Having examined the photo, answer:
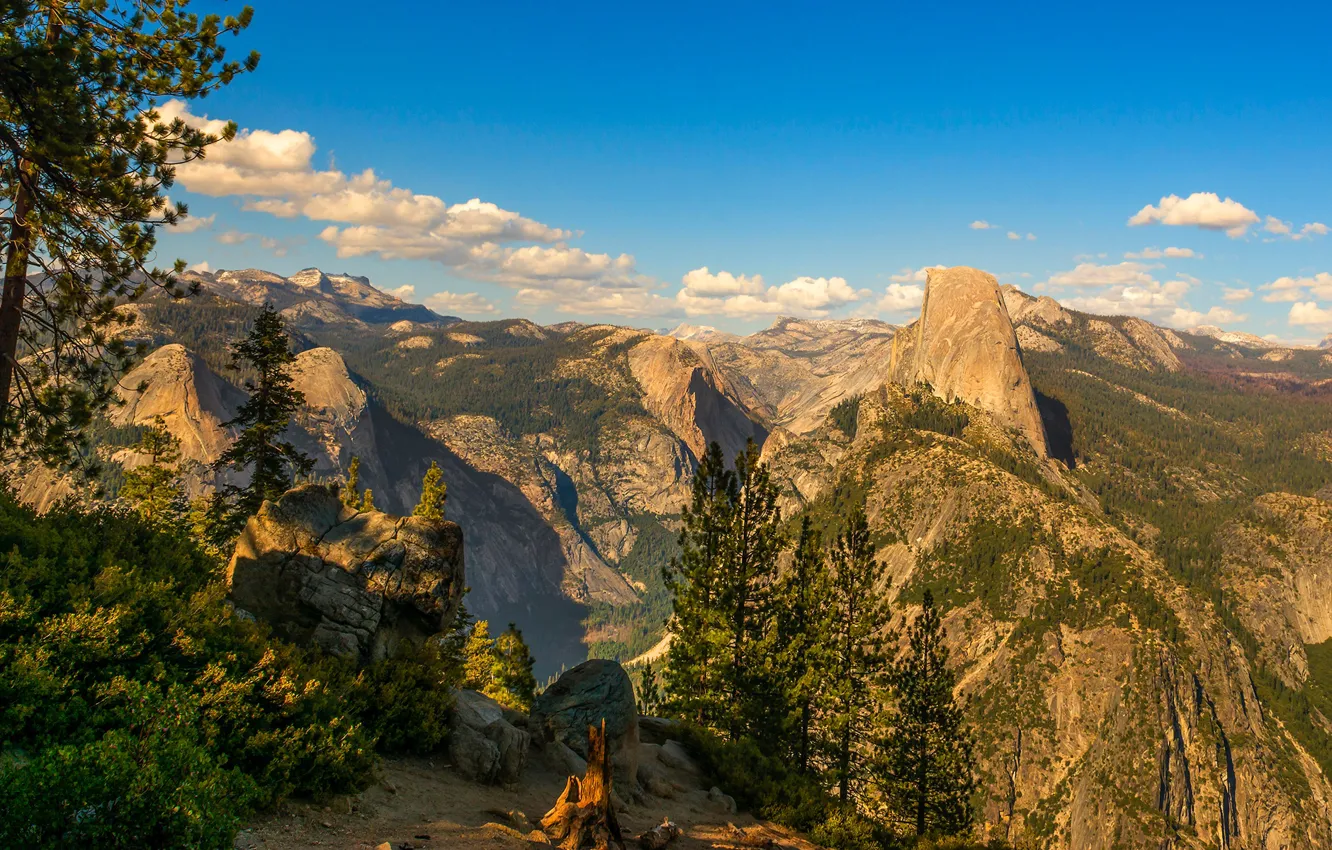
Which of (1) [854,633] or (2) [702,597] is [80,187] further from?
(1) [854,633]

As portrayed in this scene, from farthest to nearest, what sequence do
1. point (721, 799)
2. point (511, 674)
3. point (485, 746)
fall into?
point (511, 674) < point (721, 799) < point (485, 746)

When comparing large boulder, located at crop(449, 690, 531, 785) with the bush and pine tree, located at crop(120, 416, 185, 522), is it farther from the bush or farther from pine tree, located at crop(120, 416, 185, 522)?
pine tree, located at crop(120, 416, 185, 522)

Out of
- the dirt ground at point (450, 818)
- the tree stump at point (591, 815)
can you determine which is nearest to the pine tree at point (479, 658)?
the dirt ground at point (450, 818)

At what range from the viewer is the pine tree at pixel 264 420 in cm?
3491

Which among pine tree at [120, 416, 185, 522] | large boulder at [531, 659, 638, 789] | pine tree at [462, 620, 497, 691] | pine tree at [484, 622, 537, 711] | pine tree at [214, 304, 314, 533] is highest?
pine tree at [214, 304, 314, 533]

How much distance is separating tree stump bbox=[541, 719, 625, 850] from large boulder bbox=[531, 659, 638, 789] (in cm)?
607

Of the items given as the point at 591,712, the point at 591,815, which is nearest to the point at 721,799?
the point at 591,712

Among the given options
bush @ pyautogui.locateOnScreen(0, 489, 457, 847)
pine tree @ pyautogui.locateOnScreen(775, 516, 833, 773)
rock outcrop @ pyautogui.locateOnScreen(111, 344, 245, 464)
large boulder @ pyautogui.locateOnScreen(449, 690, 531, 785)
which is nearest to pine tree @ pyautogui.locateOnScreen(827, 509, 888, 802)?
pine tree @ pyautogui.locateOnScreen(775, 516, 833, 773)

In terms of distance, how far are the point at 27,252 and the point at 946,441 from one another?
192306 mm

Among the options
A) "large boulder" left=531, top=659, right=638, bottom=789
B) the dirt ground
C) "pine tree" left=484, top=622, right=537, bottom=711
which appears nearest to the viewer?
the dirt ground

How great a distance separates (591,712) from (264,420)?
2449 centimetres

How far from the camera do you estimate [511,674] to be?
47344 mm

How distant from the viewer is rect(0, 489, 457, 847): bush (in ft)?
25.4

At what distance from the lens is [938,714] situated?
115ft
